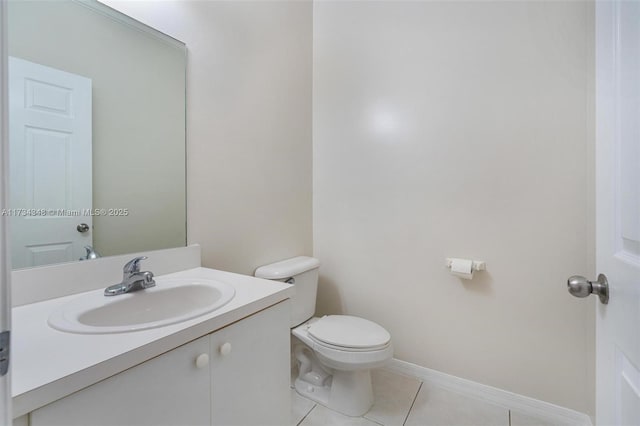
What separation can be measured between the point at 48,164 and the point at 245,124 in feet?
2.81

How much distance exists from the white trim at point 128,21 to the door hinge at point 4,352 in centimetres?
113

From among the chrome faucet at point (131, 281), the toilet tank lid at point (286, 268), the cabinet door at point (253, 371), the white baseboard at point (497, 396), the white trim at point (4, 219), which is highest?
the white trim at point (4, 219)

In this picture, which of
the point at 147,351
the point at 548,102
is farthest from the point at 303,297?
the point at 548,102

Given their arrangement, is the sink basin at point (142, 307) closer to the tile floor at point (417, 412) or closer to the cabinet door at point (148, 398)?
the cabinet door at point (148, 398)

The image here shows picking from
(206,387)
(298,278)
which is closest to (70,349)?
(206,387)

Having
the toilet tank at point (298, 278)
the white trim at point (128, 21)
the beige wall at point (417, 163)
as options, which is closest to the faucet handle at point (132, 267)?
the beige wall at point (417, 163)

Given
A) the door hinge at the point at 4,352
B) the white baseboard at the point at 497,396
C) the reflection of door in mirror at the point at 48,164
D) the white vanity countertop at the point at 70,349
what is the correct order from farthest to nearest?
the white baseboard at the point at 497,396 → the reflection of door in mirror at the point at 48,164 → the white vanity countertop at the point at 70,349 → the door hinge at the point at 4,352

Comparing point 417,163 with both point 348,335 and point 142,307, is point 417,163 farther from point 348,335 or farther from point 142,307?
point 142,307

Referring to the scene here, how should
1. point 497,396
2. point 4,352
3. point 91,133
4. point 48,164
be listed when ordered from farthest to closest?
point 497,396, point 91,133, point 48,164, point 4,352

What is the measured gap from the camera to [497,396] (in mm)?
1551

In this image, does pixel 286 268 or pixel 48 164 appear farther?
pixel 286 268

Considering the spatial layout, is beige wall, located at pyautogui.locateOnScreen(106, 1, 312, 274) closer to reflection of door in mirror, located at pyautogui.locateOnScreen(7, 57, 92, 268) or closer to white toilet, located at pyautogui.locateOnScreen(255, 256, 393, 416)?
white toilet, located at pyautogui.locateOnScreen(255, 256, 393, 416)

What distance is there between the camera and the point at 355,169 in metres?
1.96

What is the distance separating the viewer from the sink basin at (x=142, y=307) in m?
0.71
